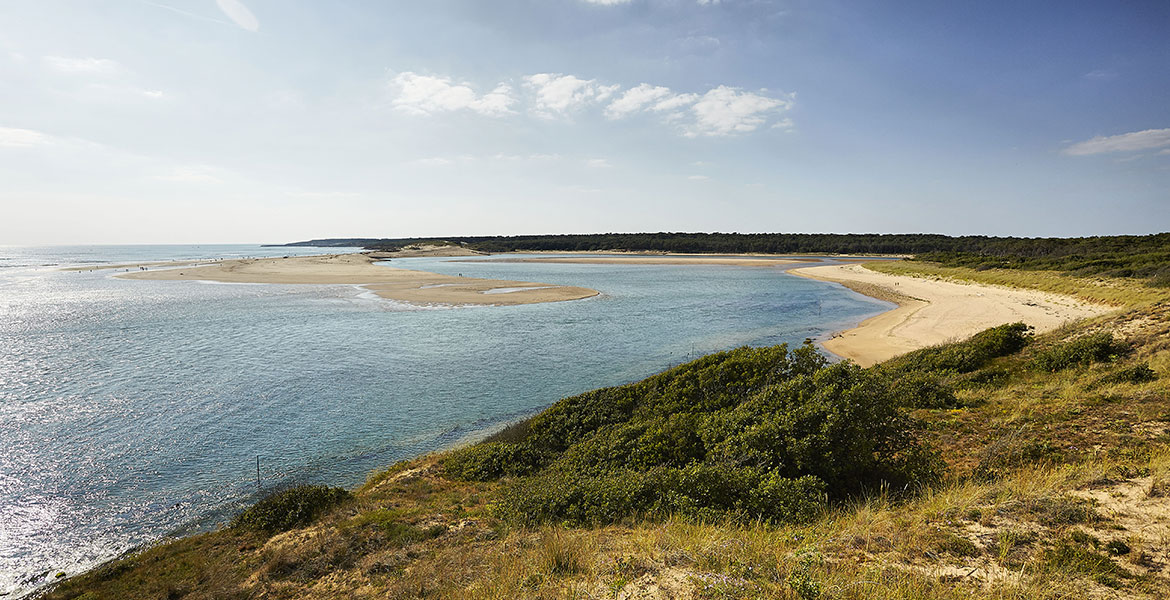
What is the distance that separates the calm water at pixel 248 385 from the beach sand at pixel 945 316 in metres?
3.08

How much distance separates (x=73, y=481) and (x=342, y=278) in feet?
199

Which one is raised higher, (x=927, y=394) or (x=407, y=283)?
(x=407, y=283)

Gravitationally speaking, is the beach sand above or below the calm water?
above

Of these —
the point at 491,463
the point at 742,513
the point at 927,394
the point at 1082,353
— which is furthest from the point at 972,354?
the point at 491,463

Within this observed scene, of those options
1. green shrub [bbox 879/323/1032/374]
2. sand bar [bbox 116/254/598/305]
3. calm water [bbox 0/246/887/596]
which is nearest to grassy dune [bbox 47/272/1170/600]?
green shrub [bbox 879/323/1032/374]

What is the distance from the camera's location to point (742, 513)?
6645 mm

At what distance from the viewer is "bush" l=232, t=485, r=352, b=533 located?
30.1 feet

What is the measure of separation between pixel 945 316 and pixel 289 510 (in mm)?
38959

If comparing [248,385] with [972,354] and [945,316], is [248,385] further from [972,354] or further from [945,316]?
[945,316]

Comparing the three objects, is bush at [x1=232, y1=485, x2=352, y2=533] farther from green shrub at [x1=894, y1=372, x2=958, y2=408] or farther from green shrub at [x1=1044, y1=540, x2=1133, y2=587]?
green shrub at [x1=894, y1=372, x2=958, y2=408]

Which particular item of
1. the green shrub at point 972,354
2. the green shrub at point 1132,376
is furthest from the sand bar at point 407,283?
the green shrub at point 1132,376

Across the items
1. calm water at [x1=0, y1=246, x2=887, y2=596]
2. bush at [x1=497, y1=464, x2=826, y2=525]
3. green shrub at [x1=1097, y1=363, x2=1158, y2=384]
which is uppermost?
green shrub at [x1=1097, y1=363, x2=1158, y2=384]

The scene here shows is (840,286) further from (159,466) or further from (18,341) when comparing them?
(18,341)

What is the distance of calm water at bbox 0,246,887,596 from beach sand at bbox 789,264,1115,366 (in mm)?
3076
